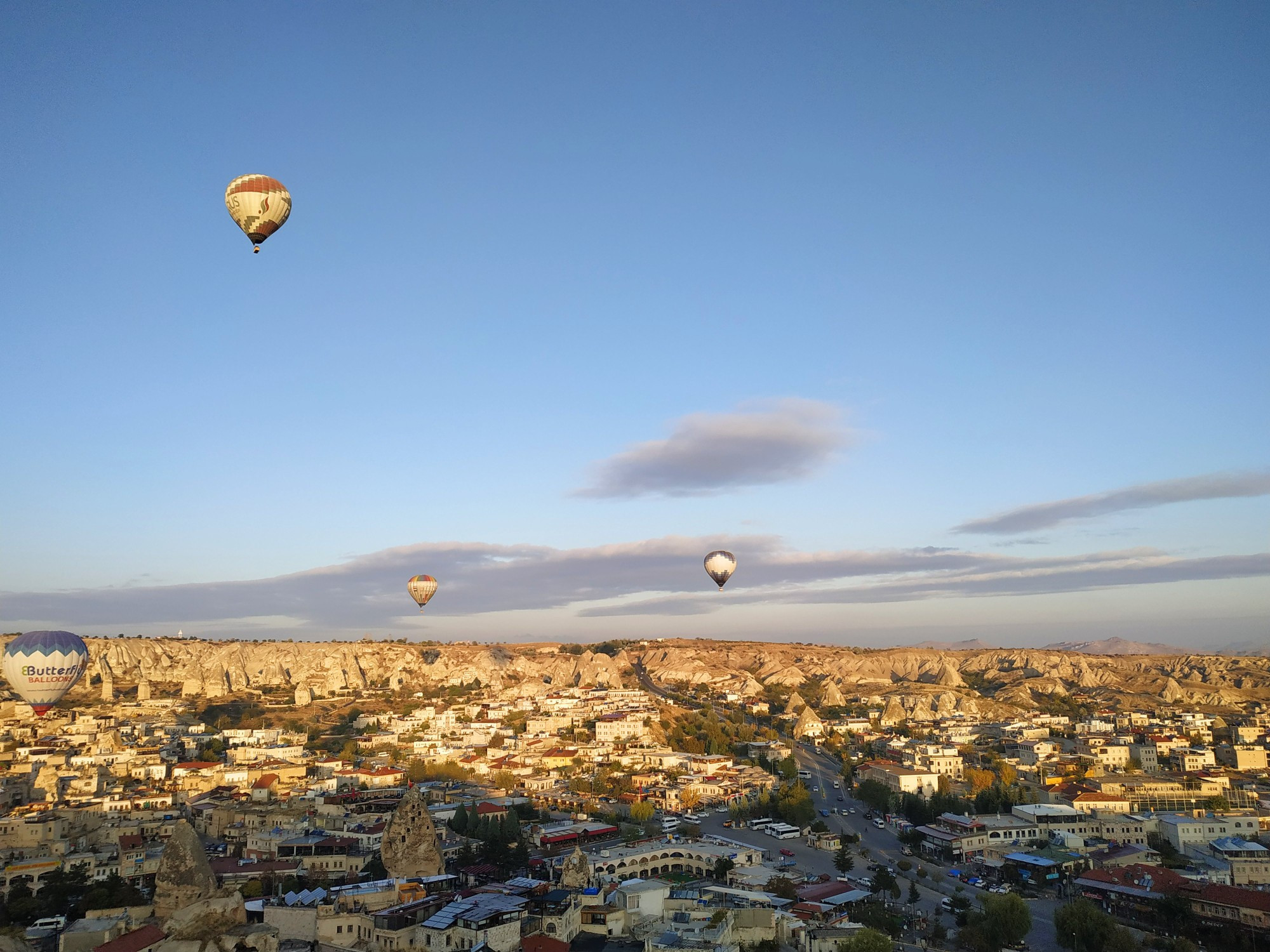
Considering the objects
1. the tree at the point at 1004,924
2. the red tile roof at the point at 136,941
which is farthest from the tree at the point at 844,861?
the red tile roof at the point at 136,941

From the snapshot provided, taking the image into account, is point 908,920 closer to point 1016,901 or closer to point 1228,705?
point 1016,901

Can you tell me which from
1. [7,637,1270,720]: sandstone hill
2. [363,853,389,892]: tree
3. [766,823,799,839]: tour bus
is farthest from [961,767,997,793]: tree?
[7,637,1270,720]: sandstone hill

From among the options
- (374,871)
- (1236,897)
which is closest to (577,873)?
(374,871)

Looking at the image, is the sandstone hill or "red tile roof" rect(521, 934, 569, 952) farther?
the sandstone hill

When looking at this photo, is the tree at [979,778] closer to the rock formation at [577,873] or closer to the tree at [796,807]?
the tree at [796,807]

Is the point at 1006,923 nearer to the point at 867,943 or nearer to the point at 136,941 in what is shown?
the point at 867,943

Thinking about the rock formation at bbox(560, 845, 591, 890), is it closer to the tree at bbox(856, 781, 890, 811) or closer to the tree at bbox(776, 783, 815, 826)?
the tree at bbox(776, 783, 815, 826)
